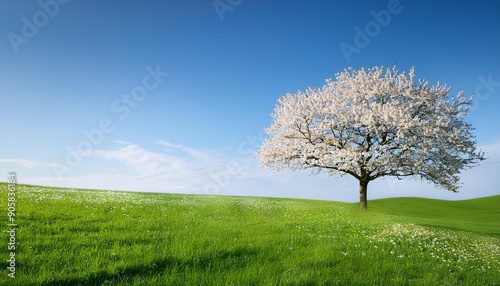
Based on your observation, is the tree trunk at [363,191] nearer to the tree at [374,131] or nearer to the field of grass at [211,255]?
the tree at [374,131]

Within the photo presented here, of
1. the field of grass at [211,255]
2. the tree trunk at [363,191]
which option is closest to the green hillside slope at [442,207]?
the tree trunk at [363,191]

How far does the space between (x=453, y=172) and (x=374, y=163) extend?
25.6 feet

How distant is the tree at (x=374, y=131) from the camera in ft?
100

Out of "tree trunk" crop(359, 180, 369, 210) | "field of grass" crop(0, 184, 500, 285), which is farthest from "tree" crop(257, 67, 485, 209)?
"field of grass" crop(0, 184, 500, 285)

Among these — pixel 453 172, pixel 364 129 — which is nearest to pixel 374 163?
pixel 364 129

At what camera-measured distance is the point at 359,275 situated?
9211 millimetres

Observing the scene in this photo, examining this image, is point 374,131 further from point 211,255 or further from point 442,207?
point 442,207

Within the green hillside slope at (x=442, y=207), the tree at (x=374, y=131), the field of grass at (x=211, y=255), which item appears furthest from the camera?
the green hillside slope at (x=442, y=207)

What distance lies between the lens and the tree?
3048 centimetres

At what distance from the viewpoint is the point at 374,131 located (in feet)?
105

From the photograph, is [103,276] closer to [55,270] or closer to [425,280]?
[55,270]

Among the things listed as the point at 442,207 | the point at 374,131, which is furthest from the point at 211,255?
the point at 442,207

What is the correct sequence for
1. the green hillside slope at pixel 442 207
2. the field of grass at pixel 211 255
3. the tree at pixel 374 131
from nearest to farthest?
the field of grass at pixel 211 255
the tree at pixel 374 131
the green hillside slope at pixel 442 207

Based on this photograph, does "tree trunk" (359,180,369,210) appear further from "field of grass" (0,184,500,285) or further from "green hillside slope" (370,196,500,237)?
"field of grass" (0,184,500,285)
